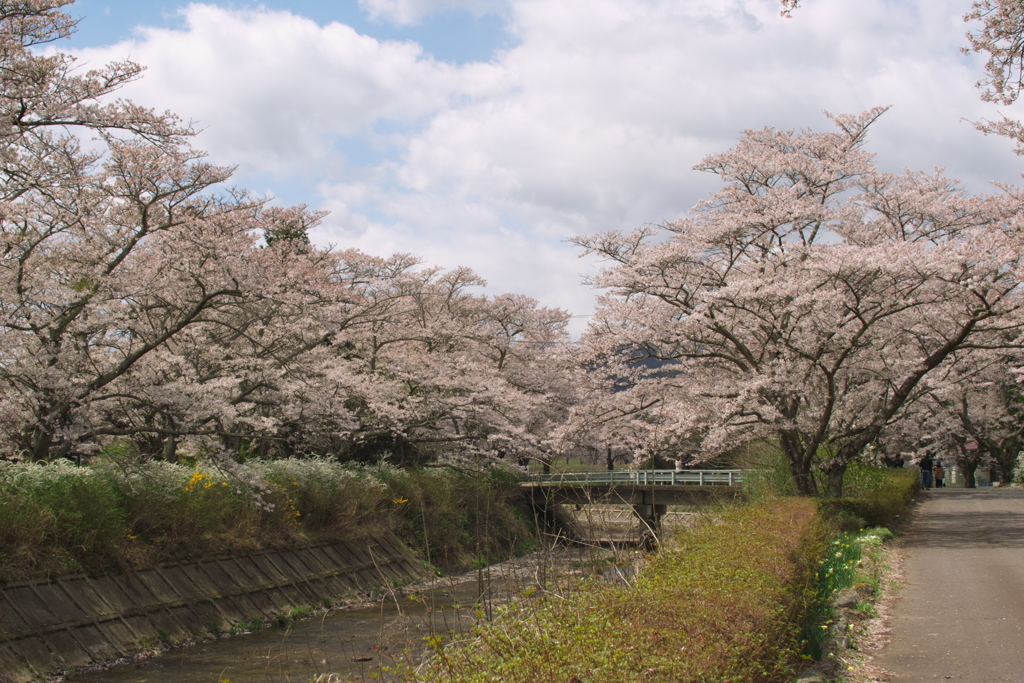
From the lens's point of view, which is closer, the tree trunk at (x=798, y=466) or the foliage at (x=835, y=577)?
the foliage at (x=835, y=577)

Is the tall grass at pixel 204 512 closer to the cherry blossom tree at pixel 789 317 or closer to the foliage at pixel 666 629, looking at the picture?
the foliage at pixel 666 629

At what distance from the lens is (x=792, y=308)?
16.4 m

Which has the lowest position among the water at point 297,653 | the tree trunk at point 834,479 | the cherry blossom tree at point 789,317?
the water at point 297,653

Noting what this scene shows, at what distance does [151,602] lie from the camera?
11633mm

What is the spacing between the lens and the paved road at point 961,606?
6.80 m

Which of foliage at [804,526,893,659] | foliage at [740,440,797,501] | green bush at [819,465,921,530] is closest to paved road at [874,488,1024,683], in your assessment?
foliage at [804,526,893,659]

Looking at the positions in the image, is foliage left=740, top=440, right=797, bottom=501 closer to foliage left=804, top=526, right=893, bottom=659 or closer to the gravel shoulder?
the gravel shoulder

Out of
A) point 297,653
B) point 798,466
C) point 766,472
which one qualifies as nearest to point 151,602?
point 297,653

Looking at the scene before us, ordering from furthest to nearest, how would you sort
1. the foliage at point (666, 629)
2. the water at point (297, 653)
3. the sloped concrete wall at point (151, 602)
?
the sloped concrete wall at point (151, 602) → the water at point (297, 653) → the foliage at point (666, 629)

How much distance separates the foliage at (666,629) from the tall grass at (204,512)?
0.75 meters

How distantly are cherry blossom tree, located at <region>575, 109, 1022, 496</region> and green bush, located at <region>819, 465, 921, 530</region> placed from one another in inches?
43.1

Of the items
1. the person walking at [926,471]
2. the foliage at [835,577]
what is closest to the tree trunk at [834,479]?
the foliage at [835,577]

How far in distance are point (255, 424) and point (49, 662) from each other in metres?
5.82

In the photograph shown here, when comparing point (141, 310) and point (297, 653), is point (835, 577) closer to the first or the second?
point (297, 653)
